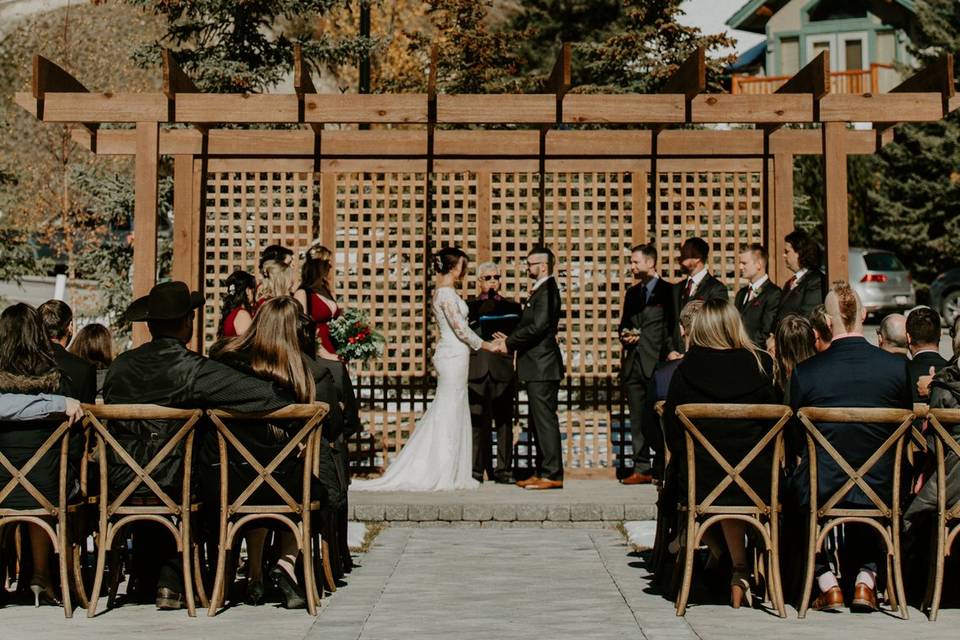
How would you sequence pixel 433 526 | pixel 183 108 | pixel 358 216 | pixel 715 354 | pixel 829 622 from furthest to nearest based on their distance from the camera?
pixel 358 216
pixel 183 108
pixel 433 526
pixel 715 354
pixel 829 622

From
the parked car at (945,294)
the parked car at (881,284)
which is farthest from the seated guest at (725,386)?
the parked car at (881,284)

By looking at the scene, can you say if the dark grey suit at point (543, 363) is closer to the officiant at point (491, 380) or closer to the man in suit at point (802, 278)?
the officiant at point (491, 380)

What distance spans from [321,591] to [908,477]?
295cm

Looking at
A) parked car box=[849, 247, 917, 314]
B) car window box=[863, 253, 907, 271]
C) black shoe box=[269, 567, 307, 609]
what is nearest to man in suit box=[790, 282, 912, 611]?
black shoe box=[269, 567, 307, 609]

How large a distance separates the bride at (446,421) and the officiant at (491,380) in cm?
42

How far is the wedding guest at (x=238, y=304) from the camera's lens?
32.9ft

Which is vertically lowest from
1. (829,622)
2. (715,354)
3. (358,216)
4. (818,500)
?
(829,622)

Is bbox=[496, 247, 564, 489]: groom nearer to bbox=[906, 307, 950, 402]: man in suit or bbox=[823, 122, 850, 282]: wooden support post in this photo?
bbox=[823, 122, 850, 282]: wooden support post

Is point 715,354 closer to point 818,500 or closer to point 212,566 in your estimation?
point 818,500

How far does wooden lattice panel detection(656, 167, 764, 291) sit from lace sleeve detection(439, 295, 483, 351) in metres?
2.27

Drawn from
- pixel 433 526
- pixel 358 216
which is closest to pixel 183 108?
pixel 358 216

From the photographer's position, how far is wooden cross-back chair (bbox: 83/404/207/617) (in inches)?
276

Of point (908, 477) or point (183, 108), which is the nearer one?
point (908, 477)

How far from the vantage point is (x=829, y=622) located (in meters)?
6.95
